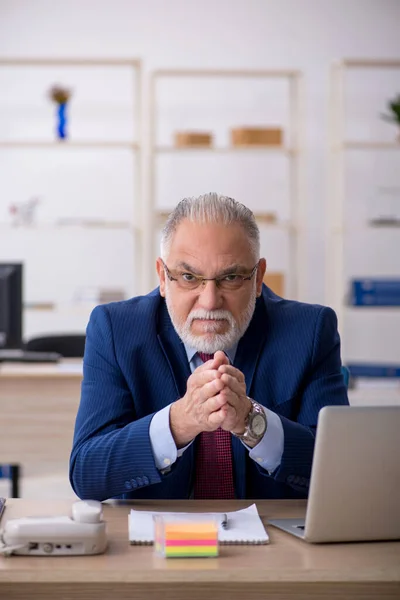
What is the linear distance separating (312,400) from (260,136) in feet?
11.9

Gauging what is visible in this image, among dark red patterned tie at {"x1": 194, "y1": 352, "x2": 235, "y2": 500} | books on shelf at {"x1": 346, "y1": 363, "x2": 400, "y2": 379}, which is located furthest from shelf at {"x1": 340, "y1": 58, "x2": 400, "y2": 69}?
dark red patterned tie at {"x1": 194, "y1": 352, "x2": 235, "y2": 500}

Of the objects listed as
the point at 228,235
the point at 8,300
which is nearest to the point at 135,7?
the point at 8,300

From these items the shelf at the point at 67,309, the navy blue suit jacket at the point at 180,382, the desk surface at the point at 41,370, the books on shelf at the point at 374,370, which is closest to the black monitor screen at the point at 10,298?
the desk surface at the point at 41,370

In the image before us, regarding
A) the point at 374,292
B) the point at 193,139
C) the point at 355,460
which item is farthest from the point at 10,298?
the point at 355,460

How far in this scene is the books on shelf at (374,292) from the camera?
16.8 ft

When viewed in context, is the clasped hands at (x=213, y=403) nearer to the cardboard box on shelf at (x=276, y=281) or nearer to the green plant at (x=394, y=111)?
the cardboard box on shelf at (x=276, y=281)

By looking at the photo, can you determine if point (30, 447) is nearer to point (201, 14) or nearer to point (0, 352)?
point (0, 352)

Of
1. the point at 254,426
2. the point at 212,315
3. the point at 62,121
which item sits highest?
the point at 62,121

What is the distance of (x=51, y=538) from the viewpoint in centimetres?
131

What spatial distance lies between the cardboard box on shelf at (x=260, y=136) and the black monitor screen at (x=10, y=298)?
1.85 m

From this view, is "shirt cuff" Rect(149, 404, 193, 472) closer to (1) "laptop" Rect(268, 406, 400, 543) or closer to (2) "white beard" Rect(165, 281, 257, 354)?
(2) "white beard" Rect(165, 281, 257, 354)

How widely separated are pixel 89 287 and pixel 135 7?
1.80m

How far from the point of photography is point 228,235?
5.94 feet

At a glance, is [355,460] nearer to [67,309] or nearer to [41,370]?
[41,370]
